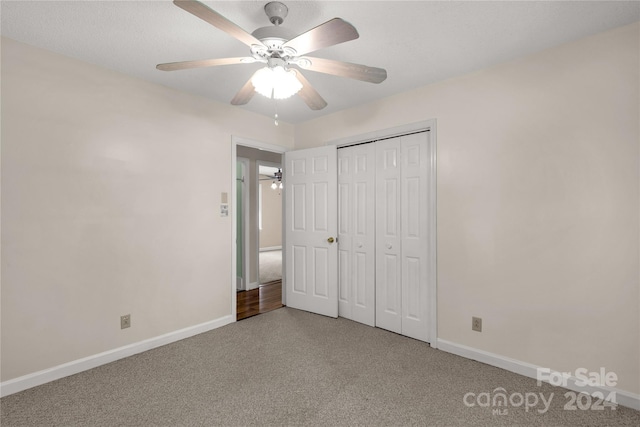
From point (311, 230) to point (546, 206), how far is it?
235cm

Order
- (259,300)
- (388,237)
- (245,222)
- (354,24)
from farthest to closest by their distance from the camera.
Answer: (245,222)
(259,300)
(388,237)
(354,24)

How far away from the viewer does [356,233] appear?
3.45m

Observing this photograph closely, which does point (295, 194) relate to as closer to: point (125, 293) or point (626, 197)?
point (125, 293)

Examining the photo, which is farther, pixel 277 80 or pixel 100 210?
pixel 100 210

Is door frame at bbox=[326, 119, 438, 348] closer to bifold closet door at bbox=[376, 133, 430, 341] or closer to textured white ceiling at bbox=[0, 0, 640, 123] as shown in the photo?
bifold closet door at bbox=[376, 133, 430, 341]

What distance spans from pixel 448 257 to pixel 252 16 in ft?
8.00

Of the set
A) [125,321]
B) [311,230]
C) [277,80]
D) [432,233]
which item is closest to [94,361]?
[125,321]

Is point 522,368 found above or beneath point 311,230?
beneath

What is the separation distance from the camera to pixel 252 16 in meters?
1.84

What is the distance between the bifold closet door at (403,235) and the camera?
2.92 metres

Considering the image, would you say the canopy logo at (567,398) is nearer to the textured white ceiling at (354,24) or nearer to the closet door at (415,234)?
the closet door at (415,234)

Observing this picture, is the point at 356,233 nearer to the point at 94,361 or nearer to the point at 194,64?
the point at 194,64

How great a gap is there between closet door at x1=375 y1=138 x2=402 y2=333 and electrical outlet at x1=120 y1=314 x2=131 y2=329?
2.40 meters

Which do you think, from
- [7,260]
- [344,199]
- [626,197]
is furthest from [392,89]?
[7,260]
